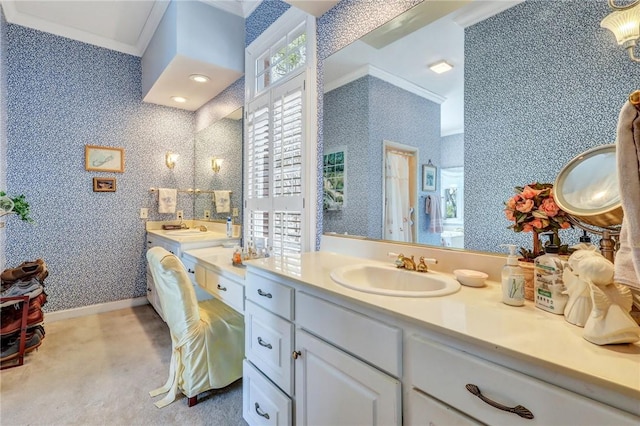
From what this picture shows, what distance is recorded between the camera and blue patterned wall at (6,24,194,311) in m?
2.84

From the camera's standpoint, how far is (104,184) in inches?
129

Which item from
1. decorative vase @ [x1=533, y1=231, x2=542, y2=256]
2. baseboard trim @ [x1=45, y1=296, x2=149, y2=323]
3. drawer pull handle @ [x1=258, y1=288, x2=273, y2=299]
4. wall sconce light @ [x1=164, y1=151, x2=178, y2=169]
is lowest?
baseboard trim @ [x1=45, y1=296, x2=149, y2=323]

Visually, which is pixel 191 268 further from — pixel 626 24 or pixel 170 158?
pixel 626 24

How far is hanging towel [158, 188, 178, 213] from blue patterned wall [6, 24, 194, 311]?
0.44ft

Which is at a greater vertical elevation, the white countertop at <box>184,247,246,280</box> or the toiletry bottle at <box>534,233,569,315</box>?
the toiletry bottle at <box>534,233,569,315</box>

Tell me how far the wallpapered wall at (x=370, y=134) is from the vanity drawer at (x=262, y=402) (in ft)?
2.97

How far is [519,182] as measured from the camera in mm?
1113

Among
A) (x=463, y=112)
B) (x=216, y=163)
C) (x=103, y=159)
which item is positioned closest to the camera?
(x=463, y=112)

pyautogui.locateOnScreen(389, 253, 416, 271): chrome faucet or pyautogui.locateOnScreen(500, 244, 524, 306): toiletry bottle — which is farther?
pyautogui.locateOnScreen(389, 253, 416, 271): chrome faucet

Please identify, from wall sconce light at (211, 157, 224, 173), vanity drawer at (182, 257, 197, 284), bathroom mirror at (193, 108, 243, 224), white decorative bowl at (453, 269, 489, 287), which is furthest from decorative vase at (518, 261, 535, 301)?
wall sconce light at (211, 157, 224, 173)

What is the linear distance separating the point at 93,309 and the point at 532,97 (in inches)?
164

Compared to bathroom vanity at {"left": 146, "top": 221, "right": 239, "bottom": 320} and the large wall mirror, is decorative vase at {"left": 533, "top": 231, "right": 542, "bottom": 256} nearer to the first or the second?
the large wall mirror

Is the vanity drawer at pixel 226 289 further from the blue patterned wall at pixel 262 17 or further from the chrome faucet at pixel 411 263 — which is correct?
the blue patterned wall at pixel 262 17

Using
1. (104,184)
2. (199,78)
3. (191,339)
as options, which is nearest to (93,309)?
(104,184)
